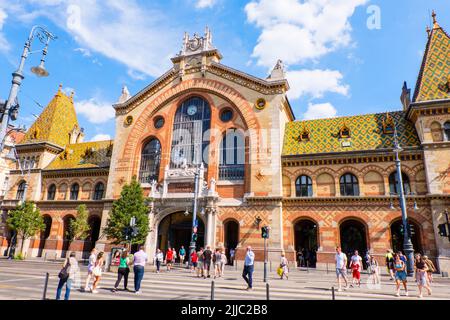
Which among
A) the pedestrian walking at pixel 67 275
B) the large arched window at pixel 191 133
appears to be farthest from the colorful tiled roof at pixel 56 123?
the pedestrian walking at pixel 67 275

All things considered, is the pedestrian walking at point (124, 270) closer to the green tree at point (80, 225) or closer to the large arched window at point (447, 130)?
the green tree at point (80, 225)

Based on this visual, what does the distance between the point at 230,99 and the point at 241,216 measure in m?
11.8

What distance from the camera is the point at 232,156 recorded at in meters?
29.3

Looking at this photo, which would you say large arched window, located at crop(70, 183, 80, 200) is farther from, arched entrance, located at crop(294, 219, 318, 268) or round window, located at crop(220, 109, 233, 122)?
arched entrance, located at crop(294, 219, 318, 268)

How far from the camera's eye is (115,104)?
35406 millimetres

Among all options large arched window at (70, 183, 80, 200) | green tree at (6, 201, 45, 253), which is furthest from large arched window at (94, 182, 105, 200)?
green tree at (6, 201, 45, 253)

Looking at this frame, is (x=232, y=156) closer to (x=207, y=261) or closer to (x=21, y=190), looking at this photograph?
(x=207, y=261)

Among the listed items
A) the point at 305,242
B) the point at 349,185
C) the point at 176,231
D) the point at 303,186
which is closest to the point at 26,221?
the point at 176,231

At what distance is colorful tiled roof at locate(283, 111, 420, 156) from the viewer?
26344mm

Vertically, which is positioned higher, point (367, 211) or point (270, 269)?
point (367, 211)

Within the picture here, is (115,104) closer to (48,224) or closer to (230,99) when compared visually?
(230,99)

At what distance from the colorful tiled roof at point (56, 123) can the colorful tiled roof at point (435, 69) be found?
137 ft

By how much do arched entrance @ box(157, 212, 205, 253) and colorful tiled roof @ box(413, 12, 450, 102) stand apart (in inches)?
901

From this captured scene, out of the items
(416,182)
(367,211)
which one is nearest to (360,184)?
(367,211)
